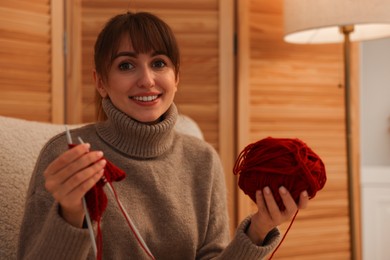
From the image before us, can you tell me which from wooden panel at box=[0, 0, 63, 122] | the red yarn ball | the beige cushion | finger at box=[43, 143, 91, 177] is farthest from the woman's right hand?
wooden panel at box=[0, 0, 63, 122]

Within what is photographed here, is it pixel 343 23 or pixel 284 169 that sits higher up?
pixel 343 23

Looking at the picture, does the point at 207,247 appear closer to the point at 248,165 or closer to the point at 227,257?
the point at 227,257

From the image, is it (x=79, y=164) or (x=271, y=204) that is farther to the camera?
(x=271, y=204)

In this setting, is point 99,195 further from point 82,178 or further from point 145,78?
point 145,78

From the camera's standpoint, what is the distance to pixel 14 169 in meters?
1.13

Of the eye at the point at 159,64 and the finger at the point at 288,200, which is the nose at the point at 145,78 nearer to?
the eye at the point at 159,64

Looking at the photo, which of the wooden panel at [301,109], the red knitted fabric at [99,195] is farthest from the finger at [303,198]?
the wooden panel at [301,109]

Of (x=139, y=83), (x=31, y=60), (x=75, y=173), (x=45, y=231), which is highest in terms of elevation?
(x=31, y=60)

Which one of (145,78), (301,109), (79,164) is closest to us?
(79,164)

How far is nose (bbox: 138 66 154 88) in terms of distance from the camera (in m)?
0.99

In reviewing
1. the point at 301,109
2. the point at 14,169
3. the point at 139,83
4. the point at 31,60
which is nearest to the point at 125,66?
the point at 139,83

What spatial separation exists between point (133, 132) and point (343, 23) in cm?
81

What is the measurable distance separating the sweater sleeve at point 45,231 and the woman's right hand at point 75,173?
3.0 inches

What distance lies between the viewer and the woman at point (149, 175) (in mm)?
955
